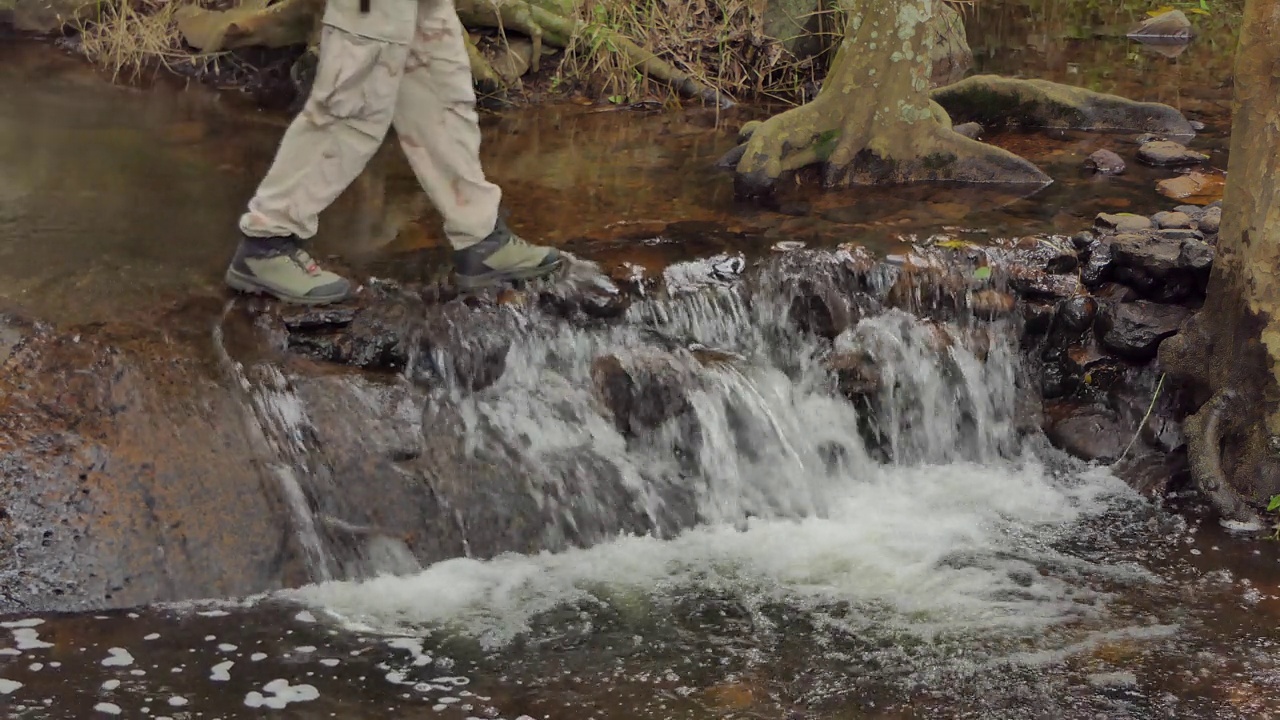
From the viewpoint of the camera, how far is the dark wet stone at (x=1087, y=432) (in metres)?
5.76

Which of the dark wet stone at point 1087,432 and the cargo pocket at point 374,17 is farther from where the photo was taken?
the dark wet stone at point 1087,432

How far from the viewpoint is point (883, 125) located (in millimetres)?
7340

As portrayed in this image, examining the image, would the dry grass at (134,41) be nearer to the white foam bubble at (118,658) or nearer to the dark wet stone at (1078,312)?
the dark wet stone at (1078,312)

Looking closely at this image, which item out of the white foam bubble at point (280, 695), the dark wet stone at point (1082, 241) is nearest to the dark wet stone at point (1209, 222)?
the dark wet stone at point (1082, 241)

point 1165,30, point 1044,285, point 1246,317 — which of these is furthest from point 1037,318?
point 1165,30

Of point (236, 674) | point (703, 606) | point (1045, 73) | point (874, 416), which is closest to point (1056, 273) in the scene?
point (874, 416)

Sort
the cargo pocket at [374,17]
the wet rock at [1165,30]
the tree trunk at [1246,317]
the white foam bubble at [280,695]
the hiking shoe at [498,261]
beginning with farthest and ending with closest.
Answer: the wet rock at [1165,30]
the hiking shoe at [498,261]
the tree trunk at [1246,317]
the cargo pocket at [374,17]
the white foam bubble at [280,695]

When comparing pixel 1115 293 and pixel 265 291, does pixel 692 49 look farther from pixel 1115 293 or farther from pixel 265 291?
pixel 265 291

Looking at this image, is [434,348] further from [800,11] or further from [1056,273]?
[800,11]

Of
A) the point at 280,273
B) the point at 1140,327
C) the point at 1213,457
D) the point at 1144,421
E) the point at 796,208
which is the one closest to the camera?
the point at 280,273

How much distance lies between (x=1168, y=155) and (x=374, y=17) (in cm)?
479

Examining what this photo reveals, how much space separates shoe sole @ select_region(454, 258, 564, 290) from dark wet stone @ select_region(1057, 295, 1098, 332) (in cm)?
225

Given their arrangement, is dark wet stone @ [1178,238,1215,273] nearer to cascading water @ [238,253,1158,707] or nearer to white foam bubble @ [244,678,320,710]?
cascading water @ [238,253,1158,707]

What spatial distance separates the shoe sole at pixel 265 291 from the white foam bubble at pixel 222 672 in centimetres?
161
